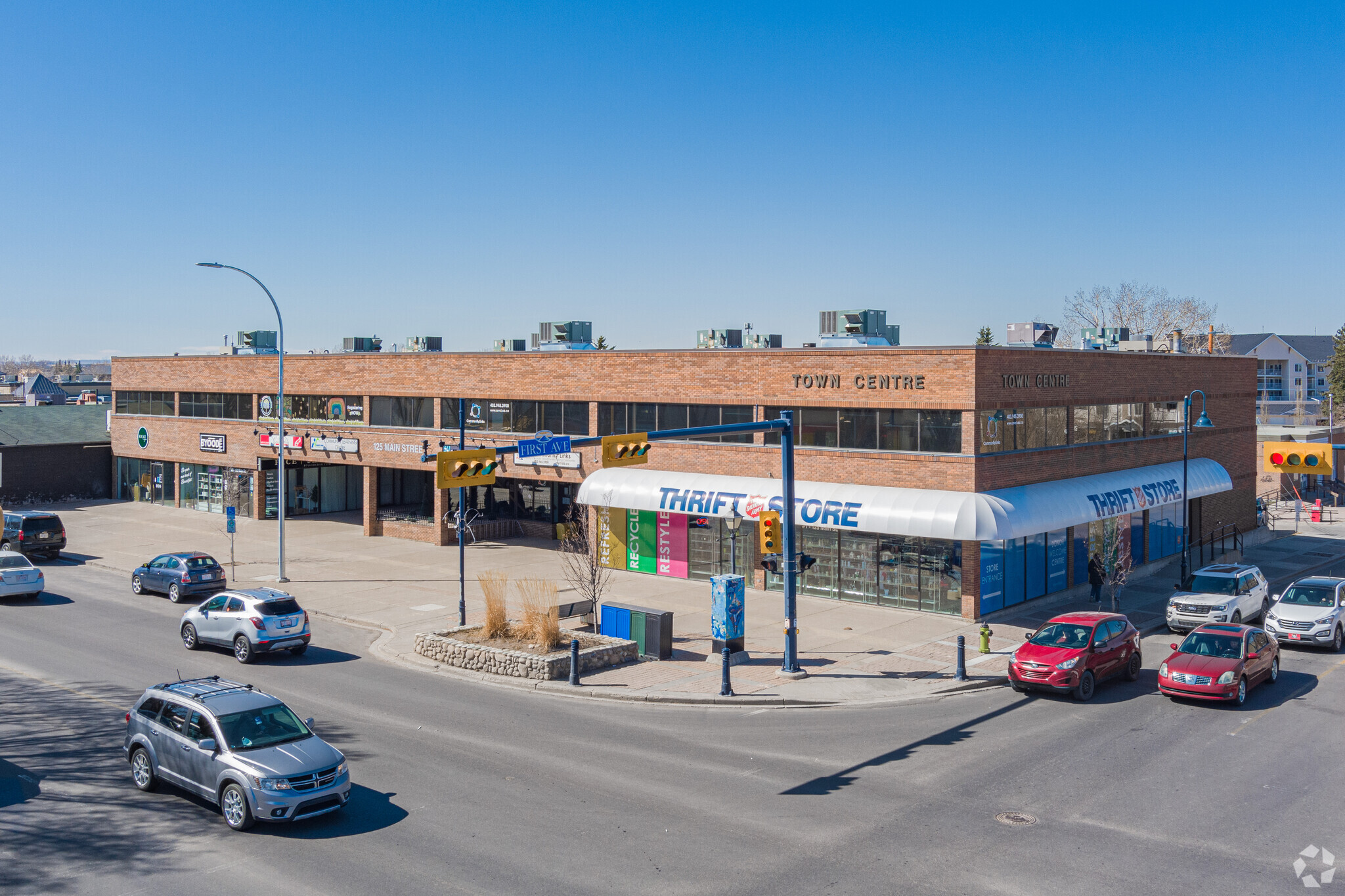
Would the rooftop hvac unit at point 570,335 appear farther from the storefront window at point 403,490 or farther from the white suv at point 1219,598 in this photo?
the white suv at point 1219,598

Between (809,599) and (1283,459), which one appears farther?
(1283,459)

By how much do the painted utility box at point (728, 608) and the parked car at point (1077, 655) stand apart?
6.08m

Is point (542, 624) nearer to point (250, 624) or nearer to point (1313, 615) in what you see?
point (250, 624)

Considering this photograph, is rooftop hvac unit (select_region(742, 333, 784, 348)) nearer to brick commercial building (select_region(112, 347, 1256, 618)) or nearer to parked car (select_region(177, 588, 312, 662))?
brick commercial building (select_region(112, 347, 1256, 618))

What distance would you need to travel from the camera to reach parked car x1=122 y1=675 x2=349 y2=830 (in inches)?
543

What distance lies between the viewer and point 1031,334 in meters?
35.8

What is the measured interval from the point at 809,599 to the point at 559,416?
42.4ft

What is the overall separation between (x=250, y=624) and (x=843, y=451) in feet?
57.0

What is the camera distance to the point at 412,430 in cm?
4494

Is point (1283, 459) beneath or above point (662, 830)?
above

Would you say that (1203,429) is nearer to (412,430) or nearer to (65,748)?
(412,430)

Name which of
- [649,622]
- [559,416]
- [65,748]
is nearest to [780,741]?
[649,622]

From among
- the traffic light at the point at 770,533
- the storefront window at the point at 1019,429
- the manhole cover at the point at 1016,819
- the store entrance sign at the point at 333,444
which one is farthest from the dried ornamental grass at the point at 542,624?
the store entrance sign at the point at 333,444

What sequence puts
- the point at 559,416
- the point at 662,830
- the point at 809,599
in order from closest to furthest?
the point at 662,830
the point at 809,599
the point at 559,416
